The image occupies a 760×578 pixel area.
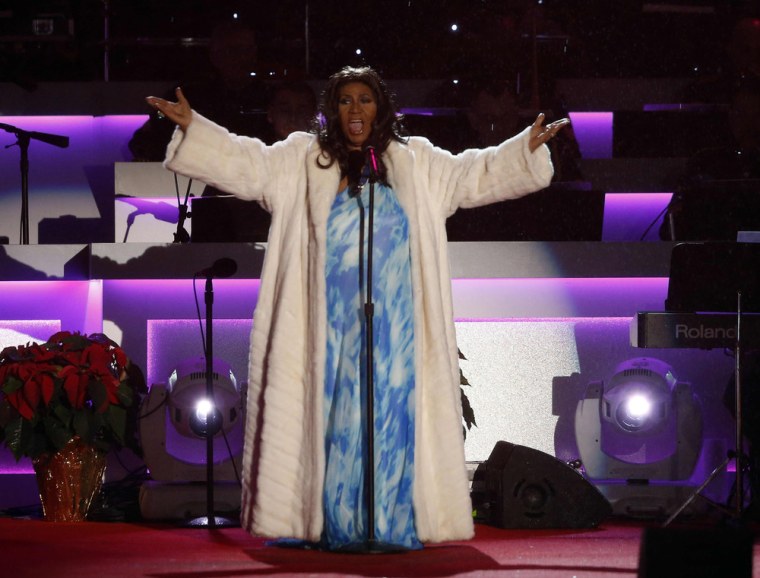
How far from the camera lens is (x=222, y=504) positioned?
5.02 m

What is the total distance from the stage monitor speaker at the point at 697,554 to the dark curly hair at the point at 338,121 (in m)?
2.04

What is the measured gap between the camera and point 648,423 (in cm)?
509

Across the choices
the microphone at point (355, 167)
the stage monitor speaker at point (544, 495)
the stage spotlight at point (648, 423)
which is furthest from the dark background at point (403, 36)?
the microphone at point (355, 167)

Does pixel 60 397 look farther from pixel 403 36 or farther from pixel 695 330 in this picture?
pixel 403 36

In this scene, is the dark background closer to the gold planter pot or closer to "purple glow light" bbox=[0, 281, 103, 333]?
"purple glow light" bbox=[0, 281, 103, 333]

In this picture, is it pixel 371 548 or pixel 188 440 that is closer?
pixel 371 548

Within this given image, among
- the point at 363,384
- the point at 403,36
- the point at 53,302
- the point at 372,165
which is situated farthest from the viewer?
the point at 403,36

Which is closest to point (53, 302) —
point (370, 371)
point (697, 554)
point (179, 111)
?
point (179, 111)

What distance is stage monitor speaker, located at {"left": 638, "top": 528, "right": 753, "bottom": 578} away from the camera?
2.11 metres

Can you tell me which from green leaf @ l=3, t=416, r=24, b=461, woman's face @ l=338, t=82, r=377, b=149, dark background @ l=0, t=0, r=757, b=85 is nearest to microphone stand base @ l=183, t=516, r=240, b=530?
green leaf @ l=3, t=416, r=24, b=461

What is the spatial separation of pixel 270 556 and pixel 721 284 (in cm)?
208

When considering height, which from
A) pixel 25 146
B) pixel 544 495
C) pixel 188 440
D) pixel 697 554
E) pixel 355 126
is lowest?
pixel 544 495

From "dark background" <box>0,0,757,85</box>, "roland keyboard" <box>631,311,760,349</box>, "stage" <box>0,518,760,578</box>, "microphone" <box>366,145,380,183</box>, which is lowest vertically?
"stage" <box>0,518,760,578</box>

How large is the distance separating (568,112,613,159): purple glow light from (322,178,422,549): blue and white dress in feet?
13.1
